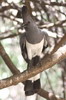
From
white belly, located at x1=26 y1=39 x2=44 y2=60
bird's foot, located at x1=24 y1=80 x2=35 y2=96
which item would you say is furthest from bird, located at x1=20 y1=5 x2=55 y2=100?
bird's foot, located at x1=24 y1=80 x2=35 y2=96

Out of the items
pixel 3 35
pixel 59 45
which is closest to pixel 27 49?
pixel 59 45

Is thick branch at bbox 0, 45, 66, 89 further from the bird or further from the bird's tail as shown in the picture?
the bird's tail

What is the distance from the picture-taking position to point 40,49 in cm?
167

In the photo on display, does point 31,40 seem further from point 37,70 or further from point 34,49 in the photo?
point 37,70

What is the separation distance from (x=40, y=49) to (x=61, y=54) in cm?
18


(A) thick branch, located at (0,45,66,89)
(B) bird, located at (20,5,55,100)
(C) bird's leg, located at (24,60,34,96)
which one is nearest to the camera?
(A) thick branch, located at (0,45,66,89)

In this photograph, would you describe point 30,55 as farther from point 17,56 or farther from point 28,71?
point 17,56

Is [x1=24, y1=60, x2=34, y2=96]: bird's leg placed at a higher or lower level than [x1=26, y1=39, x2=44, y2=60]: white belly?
lower

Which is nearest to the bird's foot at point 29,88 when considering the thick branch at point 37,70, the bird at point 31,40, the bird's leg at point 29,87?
the bird's leg at point 29,87

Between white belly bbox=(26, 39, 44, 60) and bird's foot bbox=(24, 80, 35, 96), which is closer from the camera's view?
white belly bbox=(26, 39, 44, 60)

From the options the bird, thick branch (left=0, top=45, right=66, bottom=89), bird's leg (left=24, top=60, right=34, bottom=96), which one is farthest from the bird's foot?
thick branch (left=0, top=45, right=66, bottom=89)

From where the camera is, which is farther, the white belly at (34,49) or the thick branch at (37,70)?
the white belly at (34,49)

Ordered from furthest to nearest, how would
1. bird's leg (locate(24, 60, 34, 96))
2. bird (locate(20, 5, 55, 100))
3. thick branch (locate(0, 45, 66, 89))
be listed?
bird's leg (locate(24, 60, 34, 96)) → bird (locate(20, 5, 55, 100)) → thick branch (locate(0, 45, 66, 89))

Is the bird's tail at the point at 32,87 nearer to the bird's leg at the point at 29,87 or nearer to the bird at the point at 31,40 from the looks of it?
the bird's leg at the point at 29,87
